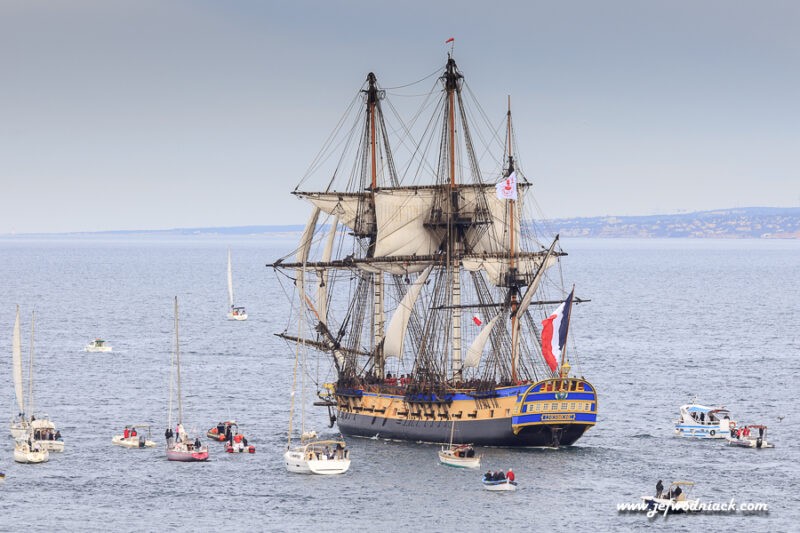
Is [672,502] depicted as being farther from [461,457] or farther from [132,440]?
[132,440]

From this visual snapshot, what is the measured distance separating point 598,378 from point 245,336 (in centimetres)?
6042

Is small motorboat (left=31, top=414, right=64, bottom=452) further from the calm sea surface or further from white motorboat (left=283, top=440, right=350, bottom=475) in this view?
white motorboat (left=283, top=440, right=350, bottom=475)

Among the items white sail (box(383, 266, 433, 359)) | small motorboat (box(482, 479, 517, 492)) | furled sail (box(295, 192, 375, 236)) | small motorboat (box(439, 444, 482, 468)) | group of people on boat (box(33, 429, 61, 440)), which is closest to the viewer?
small motorboat (box(482, 479, 517, 492))

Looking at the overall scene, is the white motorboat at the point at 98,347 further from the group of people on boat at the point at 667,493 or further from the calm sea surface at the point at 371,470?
the group of people on boat at the point at 667,493

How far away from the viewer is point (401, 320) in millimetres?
119875

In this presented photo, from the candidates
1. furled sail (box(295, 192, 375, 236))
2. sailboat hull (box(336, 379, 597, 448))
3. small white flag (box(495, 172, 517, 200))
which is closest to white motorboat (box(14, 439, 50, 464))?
sailboat hull (box(336, 379, 597, 448))

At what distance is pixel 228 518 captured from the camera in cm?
8919

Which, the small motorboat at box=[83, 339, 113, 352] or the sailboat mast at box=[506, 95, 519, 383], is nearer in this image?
the sailboat mast at box=[506, 95, 519, 383]

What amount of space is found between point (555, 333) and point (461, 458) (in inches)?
489

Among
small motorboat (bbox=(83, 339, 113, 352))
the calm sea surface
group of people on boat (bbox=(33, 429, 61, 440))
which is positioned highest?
small motorboat (bbox=(83, 339, 113, 352))

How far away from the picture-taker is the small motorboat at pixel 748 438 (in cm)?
11006

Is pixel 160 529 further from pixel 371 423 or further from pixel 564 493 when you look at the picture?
pixel 371 423

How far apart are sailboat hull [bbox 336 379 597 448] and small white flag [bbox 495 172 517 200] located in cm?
1495

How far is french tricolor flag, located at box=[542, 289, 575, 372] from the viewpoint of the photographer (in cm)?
10894
